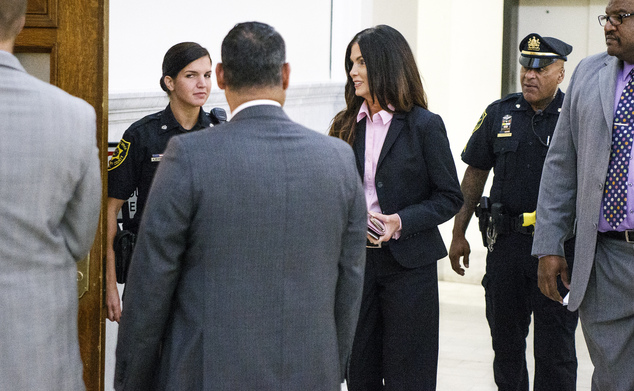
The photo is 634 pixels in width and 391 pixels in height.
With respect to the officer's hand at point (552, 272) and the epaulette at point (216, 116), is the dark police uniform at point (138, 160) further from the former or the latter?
the officer's hand at point (552, 272)

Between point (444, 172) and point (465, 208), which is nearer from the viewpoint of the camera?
point (444, 172)

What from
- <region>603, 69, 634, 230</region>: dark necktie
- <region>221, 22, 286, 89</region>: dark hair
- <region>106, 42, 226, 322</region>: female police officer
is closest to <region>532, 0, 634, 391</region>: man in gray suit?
<region>603, 69, 634, 230</region>: dark necktie

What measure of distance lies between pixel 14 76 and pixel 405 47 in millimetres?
1698

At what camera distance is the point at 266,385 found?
213 cm

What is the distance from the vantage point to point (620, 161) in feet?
9.89

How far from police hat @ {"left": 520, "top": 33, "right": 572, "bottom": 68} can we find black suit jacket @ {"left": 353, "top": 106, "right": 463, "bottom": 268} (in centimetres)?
127

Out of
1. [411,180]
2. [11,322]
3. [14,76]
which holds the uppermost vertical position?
[14,76]

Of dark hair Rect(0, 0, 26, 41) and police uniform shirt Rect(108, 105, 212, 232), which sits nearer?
dark hair Rect(0, 0, 26, 41)

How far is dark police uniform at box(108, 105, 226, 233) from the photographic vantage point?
347 centimetres

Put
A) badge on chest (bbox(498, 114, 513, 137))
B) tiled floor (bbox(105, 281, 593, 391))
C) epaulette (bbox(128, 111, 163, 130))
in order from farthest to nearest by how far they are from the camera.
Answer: tiled floor (bbox(105, 281, 593, 391))
badge on chest (bbox(498, 114, 513, 137))
epaulette (bbox(128, 111, 163, 130))

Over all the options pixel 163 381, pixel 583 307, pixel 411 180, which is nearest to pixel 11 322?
pixel 163 381

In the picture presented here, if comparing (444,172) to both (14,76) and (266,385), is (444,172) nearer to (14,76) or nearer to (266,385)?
(266,385)

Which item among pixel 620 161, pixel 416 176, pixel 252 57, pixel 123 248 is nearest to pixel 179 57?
pixel 123 248

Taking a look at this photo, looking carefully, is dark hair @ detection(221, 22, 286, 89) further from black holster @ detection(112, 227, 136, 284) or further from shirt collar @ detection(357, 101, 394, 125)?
black holster @ detection(112, 227, 136, 284)
